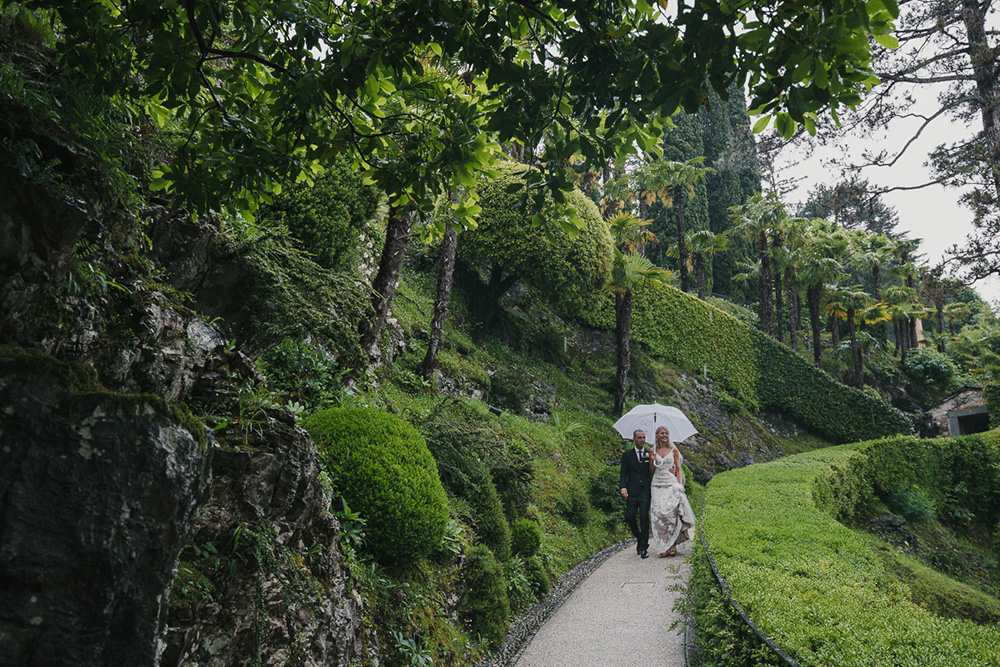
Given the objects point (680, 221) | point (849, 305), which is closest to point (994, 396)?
point (680, 221)

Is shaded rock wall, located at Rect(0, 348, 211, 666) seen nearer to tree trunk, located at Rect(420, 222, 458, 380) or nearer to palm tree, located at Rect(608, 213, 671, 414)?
tree trunk, located at Rect(420, 222, 458, 380)

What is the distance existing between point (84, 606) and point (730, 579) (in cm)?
529

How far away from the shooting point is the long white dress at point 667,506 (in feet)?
31.8

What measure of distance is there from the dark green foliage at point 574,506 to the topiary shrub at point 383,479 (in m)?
6.51

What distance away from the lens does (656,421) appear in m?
14.1

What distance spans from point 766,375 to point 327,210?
88.5 feet

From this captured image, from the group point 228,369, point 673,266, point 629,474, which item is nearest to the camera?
point 228,369

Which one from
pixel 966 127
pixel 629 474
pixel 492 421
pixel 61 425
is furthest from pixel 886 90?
pixel 61 425

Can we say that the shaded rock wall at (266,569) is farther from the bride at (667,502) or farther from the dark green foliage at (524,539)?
the bride at (667,502)

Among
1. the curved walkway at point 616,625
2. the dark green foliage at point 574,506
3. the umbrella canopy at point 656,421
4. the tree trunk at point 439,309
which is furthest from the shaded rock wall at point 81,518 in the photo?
the umbrella canopy at point 656,421

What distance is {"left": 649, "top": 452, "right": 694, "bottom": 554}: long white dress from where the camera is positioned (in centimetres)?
970

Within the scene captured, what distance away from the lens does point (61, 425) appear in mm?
2340

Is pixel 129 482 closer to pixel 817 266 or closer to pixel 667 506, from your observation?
pixel 667 506

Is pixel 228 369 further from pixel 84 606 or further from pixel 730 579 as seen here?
pixel 730 579
